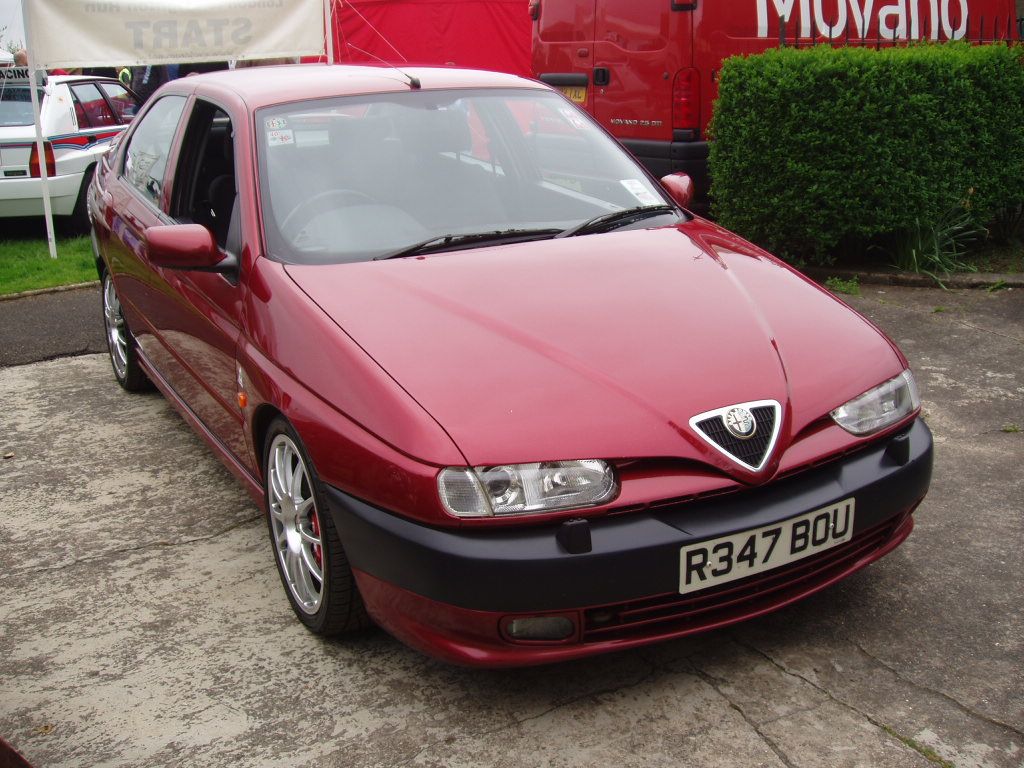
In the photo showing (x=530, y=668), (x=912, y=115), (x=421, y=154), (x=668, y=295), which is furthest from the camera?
(x=912, y=115)

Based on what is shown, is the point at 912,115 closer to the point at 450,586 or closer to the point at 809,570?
the point at 809,570

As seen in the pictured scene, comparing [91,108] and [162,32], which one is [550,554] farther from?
[91,108]

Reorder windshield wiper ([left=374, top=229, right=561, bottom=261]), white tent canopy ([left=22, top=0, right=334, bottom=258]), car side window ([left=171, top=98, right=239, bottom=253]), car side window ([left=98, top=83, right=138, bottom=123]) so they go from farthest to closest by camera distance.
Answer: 1. car side window ([left=98, top=83, right=138, bottom=123])
2. white tent canopy ([left=22, top=0, right=334, bottom=258])
3. car side window ([left=171, top=98, right=239, bottom=253])
4. windshield wiper ([left=374, top=229, right=561, bottom=261])

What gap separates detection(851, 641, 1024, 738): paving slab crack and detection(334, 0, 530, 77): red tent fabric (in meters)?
11.7

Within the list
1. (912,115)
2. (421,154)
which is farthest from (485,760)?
(912,115)

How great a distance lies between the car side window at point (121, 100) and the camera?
33.2 ft

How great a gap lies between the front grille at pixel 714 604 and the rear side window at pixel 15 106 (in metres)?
8.14

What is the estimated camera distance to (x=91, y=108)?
32.2ft

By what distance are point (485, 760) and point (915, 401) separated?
5.04 ft

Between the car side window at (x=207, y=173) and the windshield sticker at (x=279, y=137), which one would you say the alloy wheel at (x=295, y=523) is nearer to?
the car side window at (x=207, y=173)

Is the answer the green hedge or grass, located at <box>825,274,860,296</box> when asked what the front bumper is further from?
the green hedge

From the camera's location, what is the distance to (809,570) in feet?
9.49

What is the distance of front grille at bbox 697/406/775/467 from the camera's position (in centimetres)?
268

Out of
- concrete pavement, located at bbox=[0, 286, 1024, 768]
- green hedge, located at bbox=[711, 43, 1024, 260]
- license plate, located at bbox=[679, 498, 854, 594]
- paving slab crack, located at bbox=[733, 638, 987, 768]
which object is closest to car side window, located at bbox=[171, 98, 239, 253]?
concrete pavement, located at bbox=[0, 286, 1024, 768]
